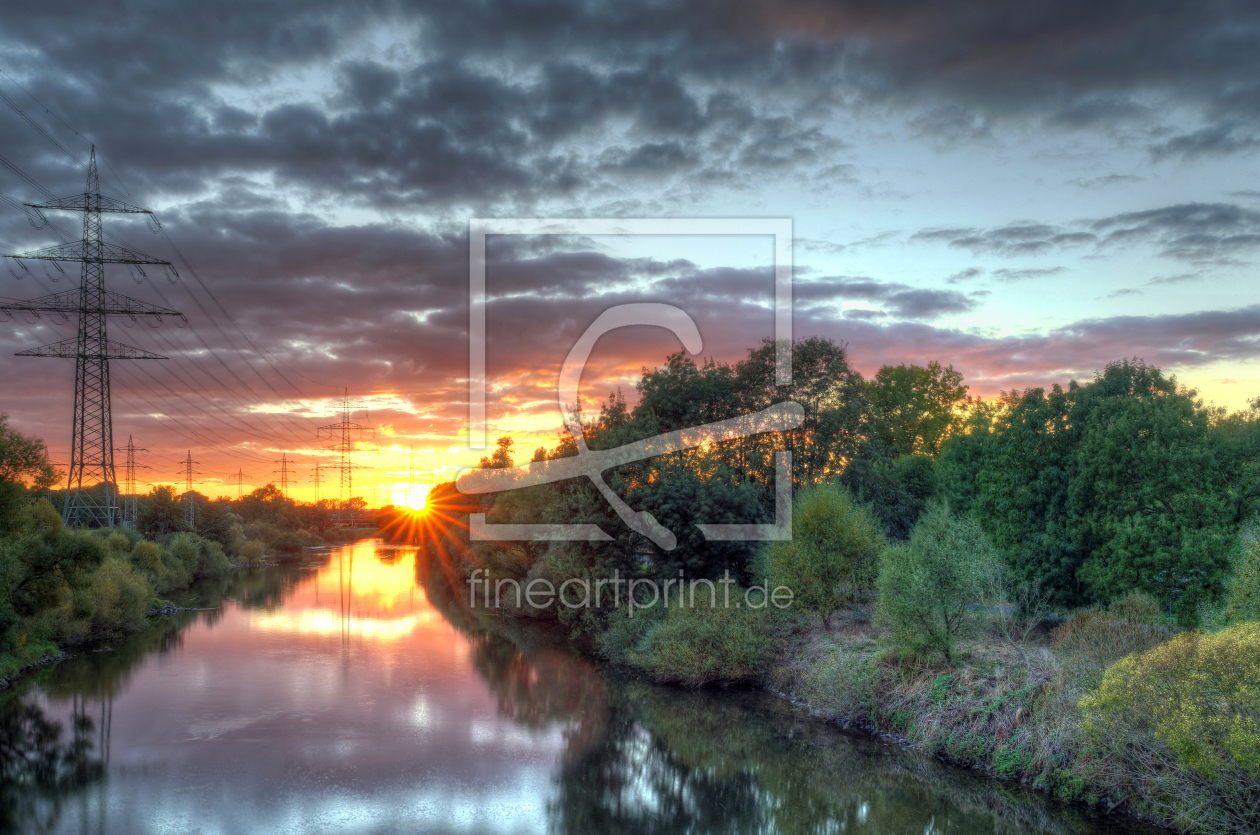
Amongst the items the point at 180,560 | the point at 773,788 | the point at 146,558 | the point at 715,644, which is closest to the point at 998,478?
the point at 715,644

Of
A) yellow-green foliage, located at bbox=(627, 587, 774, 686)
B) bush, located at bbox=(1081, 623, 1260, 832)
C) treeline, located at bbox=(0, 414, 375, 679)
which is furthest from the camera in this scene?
treeline, located at bbox=(0, 414, 375, 679)

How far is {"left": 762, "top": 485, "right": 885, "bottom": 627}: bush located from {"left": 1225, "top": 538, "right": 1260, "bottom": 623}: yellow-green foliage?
493 inches

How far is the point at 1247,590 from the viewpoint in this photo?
59.2ft

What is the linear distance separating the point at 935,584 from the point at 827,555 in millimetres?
6739

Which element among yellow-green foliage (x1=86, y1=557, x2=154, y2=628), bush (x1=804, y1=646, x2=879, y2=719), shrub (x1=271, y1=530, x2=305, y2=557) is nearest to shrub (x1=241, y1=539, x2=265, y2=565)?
shrub (x1=271, y1=530, x2=305, y2=557)

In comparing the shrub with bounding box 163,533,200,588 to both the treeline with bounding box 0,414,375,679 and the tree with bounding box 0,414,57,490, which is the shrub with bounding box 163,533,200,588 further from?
the tree with bounding box 0,414,57,490

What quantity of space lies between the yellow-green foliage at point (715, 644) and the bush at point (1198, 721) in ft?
44.9

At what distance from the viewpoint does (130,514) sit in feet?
224

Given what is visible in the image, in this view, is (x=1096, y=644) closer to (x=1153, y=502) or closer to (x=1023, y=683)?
(x=1023, y=683)

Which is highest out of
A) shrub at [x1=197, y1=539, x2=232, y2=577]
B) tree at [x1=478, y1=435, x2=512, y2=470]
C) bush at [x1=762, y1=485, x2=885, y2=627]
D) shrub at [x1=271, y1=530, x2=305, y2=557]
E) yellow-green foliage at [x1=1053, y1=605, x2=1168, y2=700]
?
tree at [x1=478, y1=435, x2=512, y2=470]

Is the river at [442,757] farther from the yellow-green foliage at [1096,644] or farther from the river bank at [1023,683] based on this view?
the yellow-green foliage at [1096,644]

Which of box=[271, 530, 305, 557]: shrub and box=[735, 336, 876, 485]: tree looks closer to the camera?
box=[735, 336, 876, 485]: tree

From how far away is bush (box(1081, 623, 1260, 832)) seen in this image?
49.8 ft

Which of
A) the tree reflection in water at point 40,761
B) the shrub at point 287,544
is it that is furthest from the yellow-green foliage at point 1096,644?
the shrub at point 287,544
